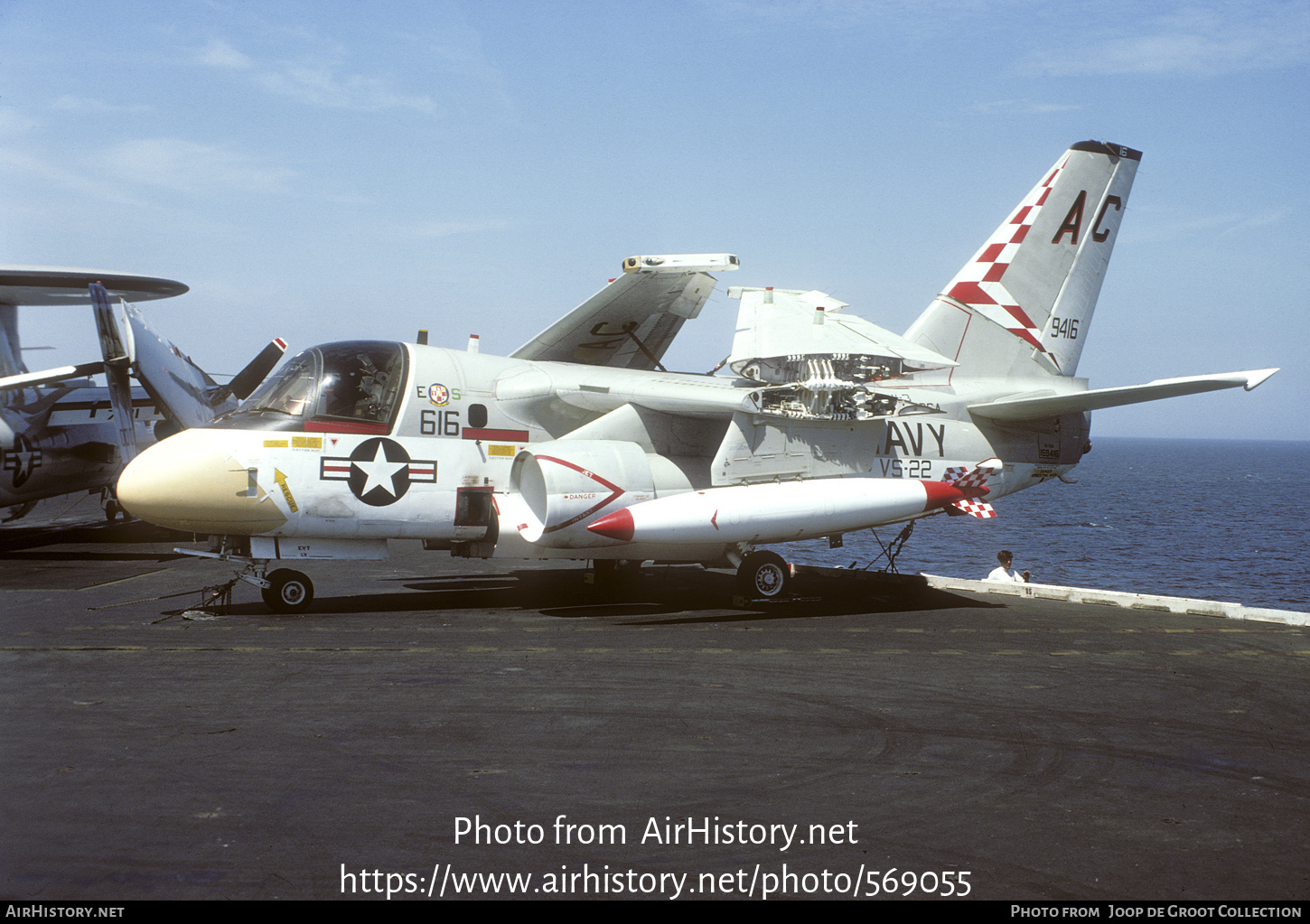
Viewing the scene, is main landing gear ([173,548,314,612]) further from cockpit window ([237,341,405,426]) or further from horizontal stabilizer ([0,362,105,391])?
horizontal stabilizer ([0,362,105,391])

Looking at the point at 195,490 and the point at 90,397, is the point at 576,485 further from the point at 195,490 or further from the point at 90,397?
the point at 90,397

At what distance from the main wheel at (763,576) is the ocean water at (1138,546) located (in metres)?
18.7

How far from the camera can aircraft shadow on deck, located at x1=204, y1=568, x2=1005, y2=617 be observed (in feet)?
48.3

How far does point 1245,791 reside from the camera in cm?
732

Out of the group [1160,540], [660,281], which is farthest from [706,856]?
[1160,540]

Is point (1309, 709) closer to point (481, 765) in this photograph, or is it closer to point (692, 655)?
point (692, 655)

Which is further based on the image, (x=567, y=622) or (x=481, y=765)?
(x=567, y=622)

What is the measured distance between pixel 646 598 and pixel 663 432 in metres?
2.72

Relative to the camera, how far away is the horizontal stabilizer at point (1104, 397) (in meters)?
14.8

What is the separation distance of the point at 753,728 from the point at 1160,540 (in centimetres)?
6720

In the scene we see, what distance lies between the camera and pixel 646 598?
A: 1622 cm

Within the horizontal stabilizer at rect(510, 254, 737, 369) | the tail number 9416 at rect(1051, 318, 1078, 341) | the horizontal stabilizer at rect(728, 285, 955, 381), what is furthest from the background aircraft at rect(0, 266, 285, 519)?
the tail number 9416 at rect(1051, 318, 1078, 341)

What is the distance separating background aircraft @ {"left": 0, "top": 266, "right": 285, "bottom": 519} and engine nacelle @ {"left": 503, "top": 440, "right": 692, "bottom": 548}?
12.1 meters

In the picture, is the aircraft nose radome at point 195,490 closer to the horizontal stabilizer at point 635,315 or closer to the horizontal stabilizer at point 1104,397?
the horizontal stabilizer at point 635,315
